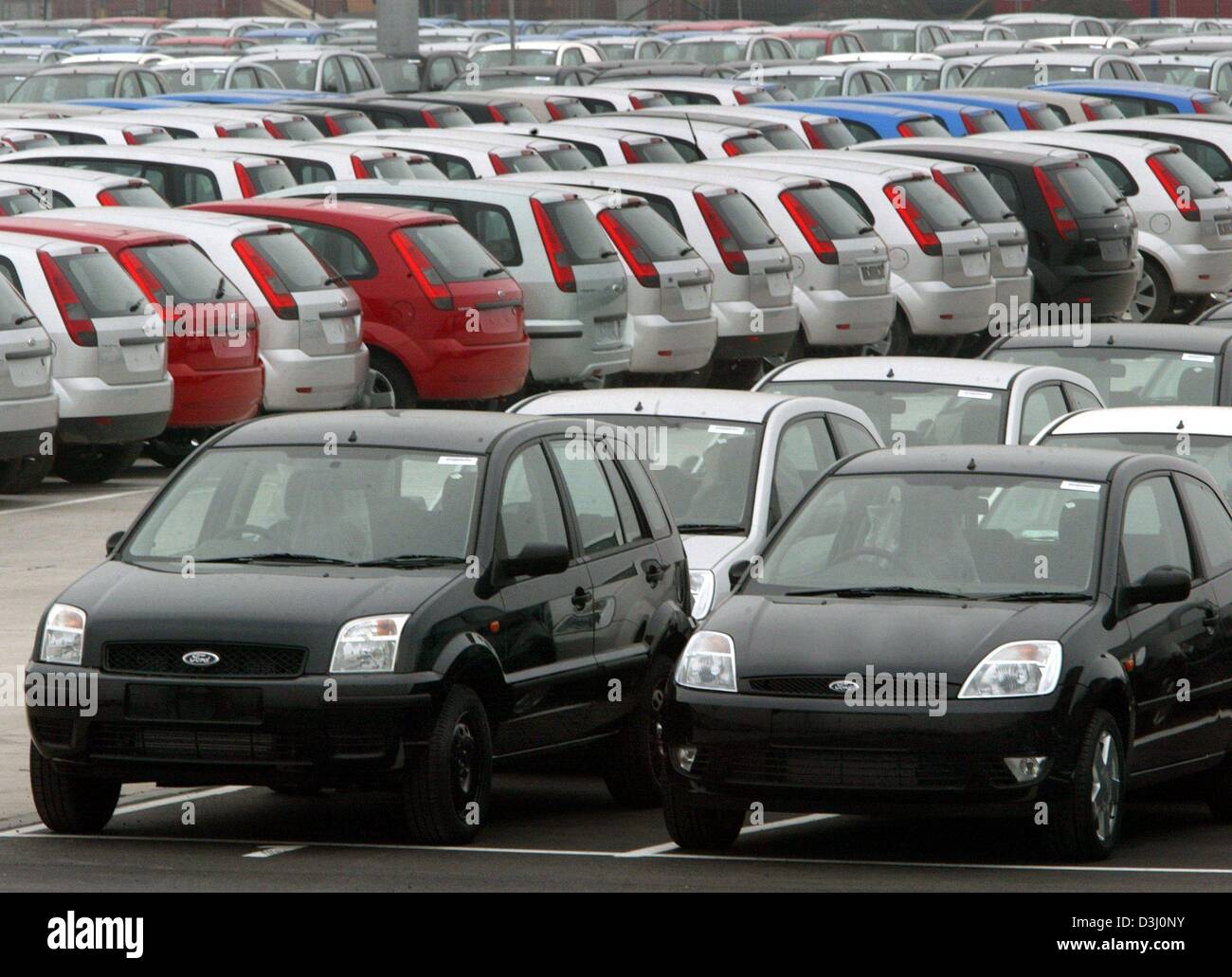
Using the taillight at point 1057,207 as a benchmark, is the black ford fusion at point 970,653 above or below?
above

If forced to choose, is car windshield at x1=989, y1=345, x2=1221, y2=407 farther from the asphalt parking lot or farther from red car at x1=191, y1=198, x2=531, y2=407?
the asphalt parking lot

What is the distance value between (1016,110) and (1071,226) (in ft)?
29.1

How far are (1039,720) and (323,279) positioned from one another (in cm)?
1130

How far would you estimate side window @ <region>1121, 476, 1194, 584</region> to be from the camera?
34.5 feet

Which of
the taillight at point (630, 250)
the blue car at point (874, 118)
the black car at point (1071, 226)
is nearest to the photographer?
the taillight at point (630, 250)

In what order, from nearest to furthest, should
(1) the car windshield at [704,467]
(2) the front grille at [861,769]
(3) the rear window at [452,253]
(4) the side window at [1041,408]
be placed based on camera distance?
1. (2) the front grille at [861,769]
2. (1) the car windshield at [704,467]
3. (4) the side window at [1041,408]
4. (3) the rear window at [452,253]

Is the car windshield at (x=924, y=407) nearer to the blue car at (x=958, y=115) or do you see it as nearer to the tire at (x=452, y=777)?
the tire at (x=452, y=777)

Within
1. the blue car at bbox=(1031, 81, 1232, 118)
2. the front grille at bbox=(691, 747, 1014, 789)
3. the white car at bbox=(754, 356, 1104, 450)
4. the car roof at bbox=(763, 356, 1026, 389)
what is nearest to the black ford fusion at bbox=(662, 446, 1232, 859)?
the front grille at bbox=(691, 747, 1014, 789)

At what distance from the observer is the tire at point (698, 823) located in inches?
396

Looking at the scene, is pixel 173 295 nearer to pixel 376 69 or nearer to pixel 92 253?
pixel 92 253

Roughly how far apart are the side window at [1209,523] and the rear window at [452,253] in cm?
1003

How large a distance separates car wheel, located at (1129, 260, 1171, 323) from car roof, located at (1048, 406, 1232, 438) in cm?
1444

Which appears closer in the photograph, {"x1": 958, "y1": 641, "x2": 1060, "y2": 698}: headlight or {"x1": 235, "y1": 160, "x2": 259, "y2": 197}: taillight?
{"x1": 958, "y1": 641, "x2": 1060, "y2": 698}: headlight

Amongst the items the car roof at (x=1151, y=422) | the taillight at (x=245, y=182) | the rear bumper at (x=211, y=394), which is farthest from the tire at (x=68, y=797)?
Result: the taillight at (x=245, y=182)
